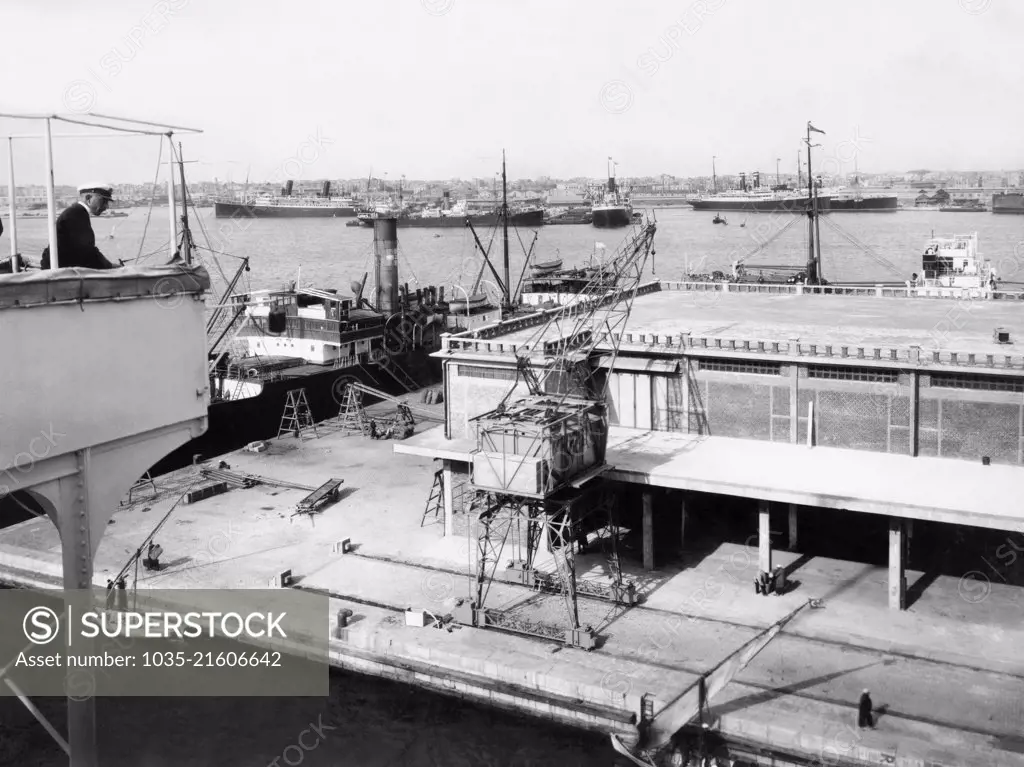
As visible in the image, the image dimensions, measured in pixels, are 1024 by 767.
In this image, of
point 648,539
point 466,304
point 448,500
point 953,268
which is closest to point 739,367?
point 648,539

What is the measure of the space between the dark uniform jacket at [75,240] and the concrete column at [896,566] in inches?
774

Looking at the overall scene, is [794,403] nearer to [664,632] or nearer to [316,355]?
[664,632]

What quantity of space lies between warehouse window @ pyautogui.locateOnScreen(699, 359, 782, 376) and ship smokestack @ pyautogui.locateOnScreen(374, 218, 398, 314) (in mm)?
34418

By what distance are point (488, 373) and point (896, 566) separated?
12.7m

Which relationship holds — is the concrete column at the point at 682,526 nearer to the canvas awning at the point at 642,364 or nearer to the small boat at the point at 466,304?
the canvas awning at the point at 642,364

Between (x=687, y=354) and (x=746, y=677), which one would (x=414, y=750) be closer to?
(x=746, y=677)

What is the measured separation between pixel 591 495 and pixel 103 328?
19489mm

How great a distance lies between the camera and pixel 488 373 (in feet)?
102

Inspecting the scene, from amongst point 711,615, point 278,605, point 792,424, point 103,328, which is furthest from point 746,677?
point 103,328

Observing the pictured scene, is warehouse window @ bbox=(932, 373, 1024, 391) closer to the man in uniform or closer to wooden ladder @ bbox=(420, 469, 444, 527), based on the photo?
wooden ladder @ bbox=(420, 469, 444, 527)

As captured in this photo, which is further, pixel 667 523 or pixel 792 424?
pixel 667 523

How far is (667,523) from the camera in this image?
31172mm

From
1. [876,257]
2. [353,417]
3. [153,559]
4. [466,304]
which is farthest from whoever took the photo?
[876,257]

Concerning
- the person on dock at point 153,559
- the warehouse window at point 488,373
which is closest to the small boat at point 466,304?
the warehouse window at point 488,373
